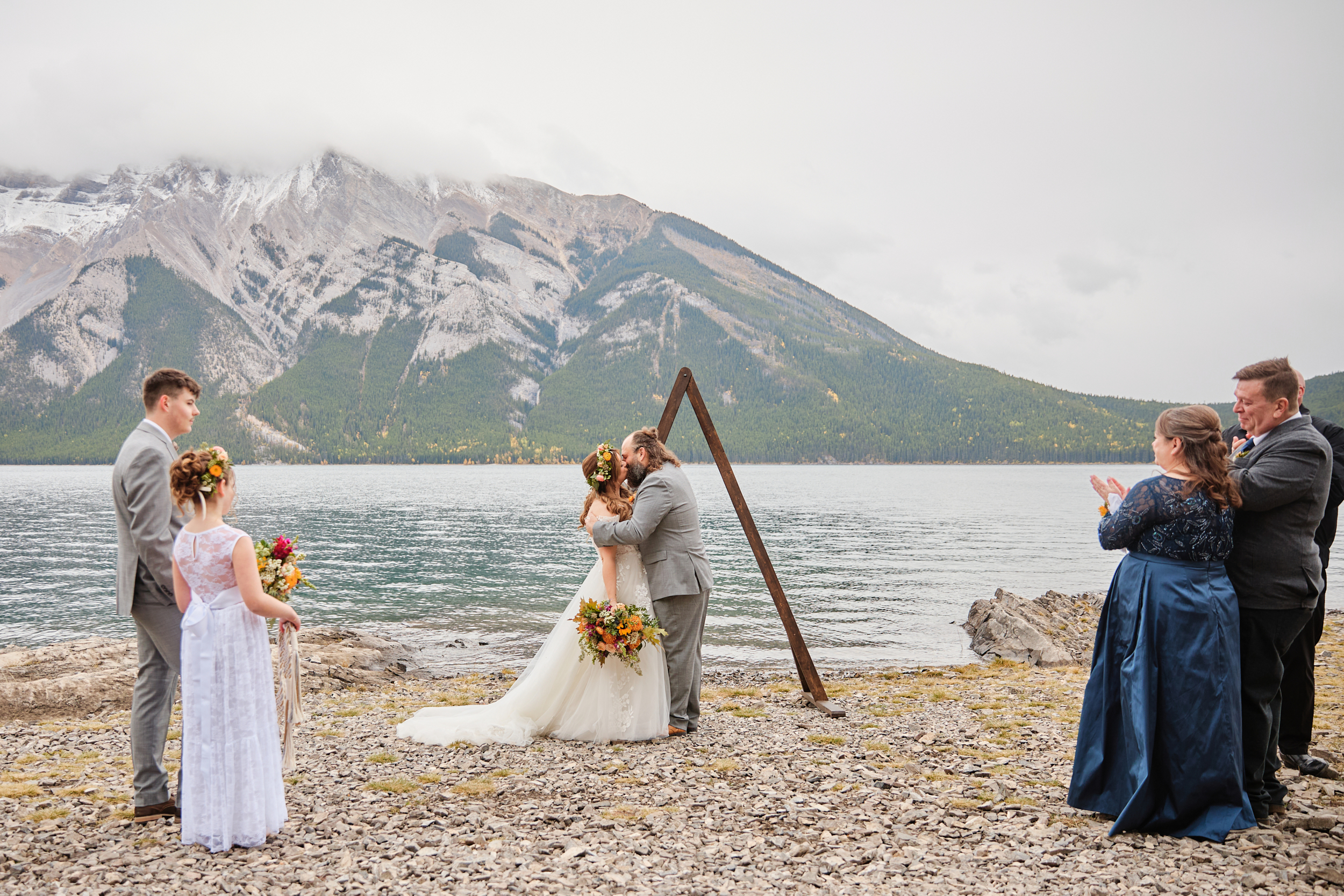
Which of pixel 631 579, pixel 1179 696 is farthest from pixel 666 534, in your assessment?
pixel 1179 696

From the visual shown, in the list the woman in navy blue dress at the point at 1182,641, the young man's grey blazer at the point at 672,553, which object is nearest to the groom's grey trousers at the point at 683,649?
the young man's grey blazer at the point at 672,553

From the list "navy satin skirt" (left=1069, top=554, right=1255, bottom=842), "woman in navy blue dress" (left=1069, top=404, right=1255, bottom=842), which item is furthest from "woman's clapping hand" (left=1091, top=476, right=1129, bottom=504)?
"navy satin skirt" (left=1069, top=554, right=1255, bottom=842)

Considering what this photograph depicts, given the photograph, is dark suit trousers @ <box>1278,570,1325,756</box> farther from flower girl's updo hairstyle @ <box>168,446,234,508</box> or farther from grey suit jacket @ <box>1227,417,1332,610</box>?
flower girl's updo hairstyle @ <box>168,446,234,508</box>

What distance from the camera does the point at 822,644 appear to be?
67.8 feet

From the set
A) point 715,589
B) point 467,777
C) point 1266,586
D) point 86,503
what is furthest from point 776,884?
point 86,503

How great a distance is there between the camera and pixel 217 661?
493cm

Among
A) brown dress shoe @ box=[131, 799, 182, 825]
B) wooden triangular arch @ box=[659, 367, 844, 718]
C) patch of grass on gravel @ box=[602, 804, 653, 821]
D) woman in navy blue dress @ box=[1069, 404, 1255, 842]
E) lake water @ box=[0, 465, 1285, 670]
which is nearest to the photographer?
woman in navy blue dress @ box=[1069, 404, 1255, 842]

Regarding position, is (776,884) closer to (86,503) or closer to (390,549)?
(390,549)

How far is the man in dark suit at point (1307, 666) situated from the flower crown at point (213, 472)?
7.45m

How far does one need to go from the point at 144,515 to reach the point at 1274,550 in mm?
7451

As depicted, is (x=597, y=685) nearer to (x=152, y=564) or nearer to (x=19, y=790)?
(x=152, y=564)

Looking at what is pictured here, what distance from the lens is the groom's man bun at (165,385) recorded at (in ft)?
17.2

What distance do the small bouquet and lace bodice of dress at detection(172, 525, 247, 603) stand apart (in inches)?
133

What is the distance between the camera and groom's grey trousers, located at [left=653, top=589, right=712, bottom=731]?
783 centimetres
